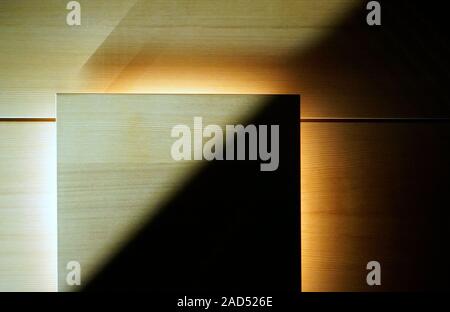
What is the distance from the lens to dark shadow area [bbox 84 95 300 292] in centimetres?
67

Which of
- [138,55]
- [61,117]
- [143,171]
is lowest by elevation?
[143,171]

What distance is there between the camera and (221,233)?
677mm

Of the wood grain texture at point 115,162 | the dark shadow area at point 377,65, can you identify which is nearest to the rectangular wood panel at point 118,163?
the wood grain texture at point 115,162

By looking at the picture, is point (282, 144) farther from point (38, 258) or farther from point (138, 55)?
point (38, 258)

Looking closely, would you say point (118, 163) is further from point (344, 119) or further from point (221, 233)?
point (344, 119)

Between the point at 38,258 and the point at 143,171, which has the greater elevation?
the point at 143,171

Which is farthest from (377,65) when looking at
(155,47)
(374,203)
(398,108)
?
(155,47)

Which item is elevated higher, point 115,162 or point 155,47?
point 155,47

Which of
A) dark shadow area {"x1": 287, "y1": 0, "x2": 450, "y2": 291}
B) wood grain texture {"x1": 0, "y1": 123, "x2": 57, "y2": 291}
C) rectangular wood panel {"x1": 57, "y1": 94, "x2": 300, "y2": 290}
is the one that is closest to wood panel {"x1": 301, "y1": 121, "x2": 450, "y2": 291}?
dark shadow area {"x1": 287, "y1": 0, "x2": 450, "y2": 291}

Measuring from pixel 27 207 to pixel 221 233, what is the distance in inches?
18.3

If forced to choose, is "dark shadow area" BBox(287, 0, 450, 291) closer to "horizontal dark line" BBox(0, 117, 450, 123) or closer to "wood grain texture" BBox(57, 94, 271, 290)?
"horizontal dark line" BBox(0, 117, 450, 123)

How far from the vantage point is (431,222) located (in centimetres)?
75
